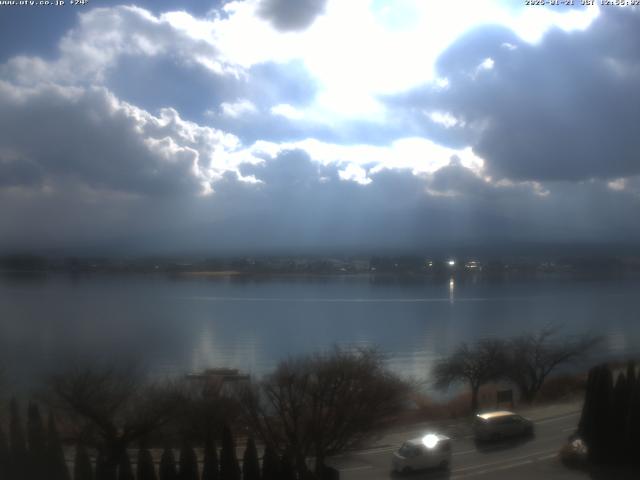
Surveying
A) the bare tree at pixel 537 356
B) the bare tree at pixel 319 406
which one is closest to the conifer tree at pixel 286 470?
the bare tree at pixel 319 406

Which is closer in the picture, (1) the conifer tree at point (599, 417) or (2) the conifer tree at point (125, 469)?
(2) the conifer tree at point (125, 469)

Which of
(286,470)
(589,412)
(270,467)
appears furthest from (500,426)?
(270,467)

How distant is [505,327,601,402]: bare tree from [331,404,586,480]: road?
5.46ft

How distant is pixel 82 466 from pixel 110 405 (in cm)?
80

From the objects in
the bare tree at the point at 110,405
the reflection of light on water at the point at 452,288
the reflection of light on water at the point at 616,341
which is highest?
the reflection of light on water at the point at 452,288

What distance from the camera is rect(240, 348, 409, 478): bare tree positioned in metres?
5.36

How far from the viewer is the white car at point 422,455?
16.0ft

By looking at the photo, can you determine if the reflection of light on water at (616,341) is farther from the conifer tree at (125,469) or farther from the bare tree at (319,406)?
the conifer tree at (125,469)

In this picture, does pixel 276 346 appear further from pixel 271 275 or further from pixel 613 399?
pixel 271 275

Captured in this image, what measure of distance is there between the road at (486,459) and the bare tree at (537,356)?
5.46 ft

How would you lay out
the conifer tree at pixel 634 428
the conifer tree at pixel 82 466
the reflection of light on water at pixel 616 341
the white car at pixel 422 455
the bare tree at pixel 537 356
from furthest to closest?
1. the reflection of light on water at pixel 616 341
2. the bare tree at pixel 537 356
3. the conifer tree at pixel 634 428
4. the white car at pixel 422 455
5. the conifer tree at pixel 82 466

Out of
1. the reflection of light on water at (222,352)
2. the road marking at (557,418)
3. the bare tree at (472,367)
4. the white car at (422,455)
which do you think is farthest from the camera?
the bare tree at (472,367)

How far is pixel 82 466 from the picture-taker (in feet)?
14.9

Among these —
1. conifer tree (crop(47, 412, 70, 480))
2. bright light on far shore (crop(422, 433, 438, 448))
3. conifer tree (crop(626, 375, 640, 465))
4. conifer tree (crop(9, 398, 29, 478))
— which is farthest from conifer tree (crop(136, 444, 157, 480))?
conifer tree (crop(626, 375, 640, 465))
